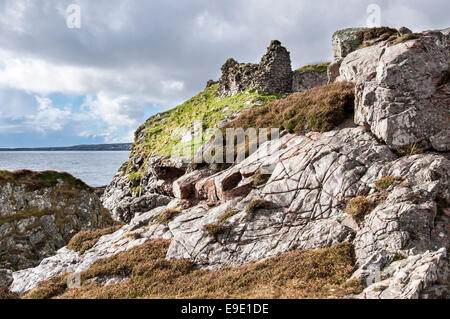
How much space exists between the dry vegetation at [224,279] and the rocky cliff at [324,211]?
7 cm

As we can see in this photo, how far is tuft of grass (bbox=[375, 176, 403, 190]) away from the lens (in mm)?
12766

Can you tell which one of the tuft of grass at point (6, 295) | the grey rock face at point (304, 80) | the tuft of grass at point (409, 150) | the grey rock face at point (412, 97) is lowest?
the tuft of grass at point (6, 295)

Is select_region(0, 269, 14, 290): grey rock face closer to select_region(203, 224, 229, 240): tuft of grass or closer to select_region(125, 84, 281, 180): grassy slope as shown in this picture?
select_region(203, 224, 229, 240): tuft of grass

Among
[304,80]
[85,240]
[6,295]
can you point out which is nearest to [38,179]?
[85,240]

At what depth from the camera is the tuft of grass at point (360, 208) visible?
12.4 m

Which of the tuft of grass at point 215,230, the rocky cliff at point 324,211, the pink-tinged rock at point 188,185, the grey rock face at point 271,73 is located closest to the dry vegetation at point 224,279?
the rocky cliff at point 324,211

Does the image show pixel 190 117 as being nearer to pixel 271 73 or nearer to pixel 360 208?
pixel 271 73

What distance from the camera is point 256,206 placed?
1545 cm

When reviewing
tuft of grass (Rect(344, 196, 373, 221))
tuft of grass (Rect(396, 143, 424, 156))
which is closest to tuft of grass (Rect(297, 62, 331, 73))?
tuft of grass (Rect(396, 143, 424, 156))

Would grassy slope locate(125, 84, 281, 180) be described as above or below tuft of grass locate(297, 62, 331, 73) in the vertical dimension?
below

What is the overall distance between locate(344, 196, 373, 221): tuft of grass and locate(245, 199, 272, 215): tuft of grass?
4379 millimetres

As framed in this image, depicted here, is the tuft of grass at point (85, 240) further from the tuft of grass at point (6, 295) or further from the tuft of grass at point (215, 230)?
the tuft of grass at point (215, 230)
